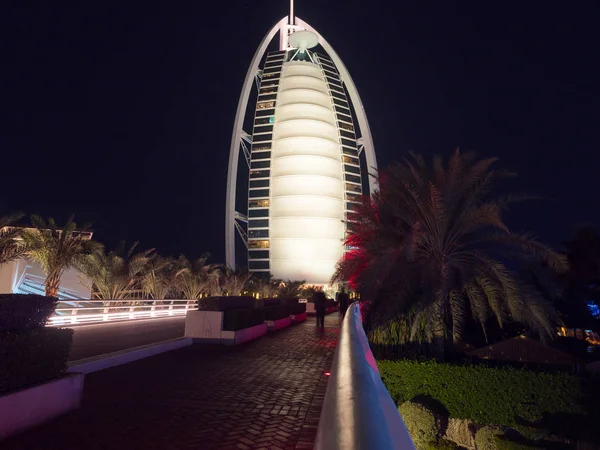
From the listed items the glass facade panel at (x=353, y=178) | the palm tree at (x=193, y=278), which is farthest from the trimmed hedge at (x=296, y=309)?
the glass facade panel at (x=353, y=178)

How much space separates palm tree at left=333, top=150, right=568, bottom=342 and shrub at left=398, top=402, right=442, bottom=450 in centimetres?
275

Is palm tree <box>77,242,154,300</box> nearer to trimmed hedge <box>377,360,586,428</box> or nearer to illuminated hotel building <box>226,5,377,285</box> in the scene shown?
trimmed hedge <box>377,360,586,428</box>

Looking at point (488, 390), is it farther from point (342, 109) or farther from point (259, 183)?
point (342, 109)

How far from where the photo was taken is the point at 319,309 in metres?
22.1

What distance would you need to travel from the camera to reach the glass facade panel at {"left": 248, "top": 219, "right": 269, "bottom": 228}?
328 ft

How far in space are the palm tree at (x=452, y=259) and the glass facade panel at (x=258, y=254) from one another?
288ft

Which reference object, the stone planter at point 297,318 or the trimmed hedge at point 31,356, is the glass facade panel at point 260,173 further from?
the trimmed hedge at point 31,356

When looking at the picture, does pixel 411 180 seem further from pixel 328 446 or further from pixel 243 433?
pixel 328 446

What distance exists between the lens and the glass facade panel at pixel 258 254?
99188 mm

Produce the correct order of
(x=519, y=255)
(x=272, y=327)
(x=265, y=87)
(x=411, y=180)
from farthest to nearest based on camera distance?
(x=265, y=87), (x=272, y=327), (x=411, y=180), (x=519, y=255)

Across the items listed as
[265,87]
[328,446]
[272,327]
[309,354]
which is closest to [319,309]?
[272,327]

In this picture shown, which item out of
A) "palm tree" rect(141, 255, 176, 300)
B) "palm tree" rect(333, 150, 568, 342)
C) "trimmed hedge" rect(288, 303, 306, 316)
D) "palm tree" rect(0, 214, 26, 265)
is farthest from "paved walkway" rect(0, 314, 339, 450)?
"palm tree" rect(141, 255, 176, 300)

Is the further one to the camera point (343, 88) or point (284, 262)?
A: point (343, 88)

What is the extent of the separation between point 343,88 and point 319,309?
97516 mm
